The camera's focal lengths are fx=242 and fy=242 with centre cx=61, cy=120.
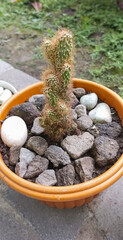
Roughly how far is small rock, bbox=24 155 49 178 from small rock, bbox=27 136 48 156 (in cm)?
4

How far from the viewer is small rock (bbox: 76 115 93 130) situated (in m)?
1.39

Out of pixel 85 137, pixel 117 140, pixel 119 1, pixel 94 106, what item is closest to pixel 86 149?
pixel 85 137

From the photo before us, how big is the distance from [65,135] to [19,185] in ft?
1.31

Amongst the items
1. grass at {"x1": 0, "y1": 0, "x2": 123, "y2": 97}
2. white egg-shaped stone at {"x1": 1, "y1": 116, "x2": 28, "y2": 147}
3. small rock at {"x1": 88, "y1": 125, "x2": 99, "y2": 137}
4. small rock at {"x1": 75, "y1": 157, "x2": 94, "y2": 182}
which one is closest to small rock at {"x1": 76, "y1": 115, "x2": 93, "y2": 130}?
small rock at {"x1": 88, "y1": 125, "x2": 99, "y2": 137}

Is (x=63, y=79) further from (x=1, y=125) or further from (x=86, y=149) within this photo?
(x=1, y=125)

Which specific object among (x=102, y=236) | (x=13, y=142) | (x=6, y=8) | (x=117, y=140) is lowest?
(x=102, y=236)

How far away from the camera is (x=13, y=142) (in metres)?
1.33

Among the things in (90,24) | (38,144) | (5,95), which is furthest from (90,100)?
(90,24)

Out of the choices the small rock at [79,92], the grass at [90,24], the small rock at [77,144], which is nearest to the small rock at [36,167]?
the small rock at [77,144]

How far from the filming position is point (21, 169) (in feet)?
4.00

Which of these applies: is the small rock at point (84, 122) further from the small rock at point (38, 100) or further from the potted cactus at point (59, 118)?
the small rock at point (38, 100)

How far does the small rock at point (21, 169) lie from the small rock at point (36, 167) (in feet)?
0.06

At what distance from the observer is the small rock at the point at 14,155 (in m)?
1.28

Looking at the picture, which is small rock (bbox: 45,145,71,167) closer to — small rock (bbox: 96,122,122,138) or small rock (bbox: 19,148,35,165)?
small rock (bbox: 19,148,35,165)
